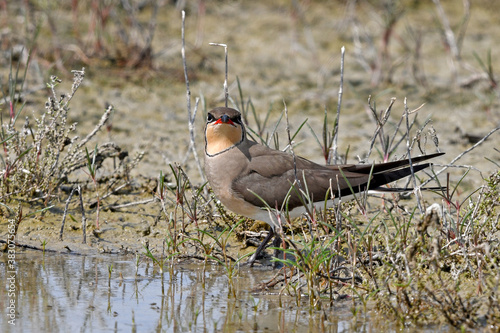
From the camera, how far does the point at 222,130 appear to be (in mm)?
5230

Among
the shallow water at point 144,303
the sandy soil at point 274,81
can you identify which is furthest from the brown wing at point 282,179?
the sandy soil at point 274,81

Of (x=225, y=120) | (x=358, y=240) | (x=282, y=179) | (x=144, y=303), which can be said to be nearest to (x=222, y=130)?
(x=225, y=120)

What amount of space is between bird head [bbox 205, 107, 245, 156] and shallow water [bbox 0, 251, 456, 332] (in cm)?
86

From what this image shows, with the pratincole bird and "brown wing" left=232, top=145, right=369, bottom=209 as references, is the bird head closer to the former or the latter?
the pratincole bird

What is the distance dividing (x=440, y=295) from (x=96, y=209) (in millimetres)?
2806

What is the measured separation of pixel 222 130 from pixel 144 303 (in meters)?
1.45

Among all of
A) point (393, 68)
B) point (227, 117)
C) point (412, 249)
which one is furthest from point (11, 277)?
point (393, 68)

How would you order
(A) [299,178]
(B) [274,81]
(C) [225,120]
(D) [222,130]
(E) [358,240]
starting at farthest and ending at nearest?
(B) [274,81], (D) [222,130], (C) [225,120], (A) [299,178], (E) [358,240]

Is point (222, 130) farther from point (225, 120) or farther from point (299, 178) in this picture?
point (299, 178)

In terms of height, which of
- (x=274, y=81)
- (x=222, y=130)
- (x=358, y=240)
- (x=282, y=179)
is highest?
(x=274, y=81)

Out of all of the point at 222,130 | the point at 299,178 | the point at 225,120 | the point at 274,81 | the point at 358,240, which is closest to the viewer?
the point at 358,240

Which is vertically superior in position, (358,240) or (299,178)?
(299,178)

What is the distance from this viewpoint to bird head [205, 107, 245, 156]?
516 cm

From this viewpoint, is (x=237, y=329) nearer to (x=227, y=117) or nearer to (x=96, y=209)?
(x=227, y=117)
